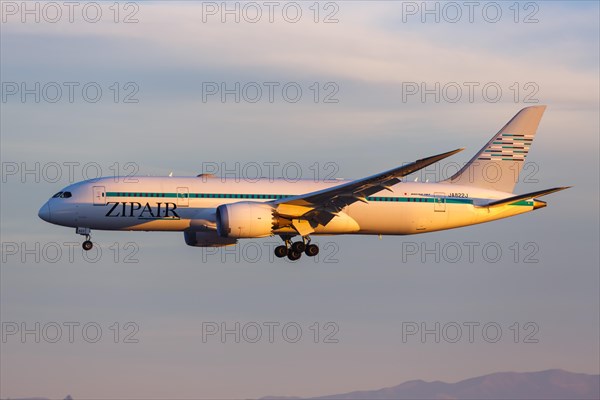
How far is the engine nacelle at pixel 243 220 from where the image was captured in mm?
66250

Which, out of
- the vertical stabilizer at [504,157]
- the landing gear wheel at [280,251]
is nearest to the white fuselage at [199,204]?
the landing gear wheel at [280,251]

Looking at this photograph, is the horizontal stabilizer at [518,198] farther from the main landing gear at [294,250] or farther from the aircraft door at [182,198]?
the aircraft door at [182,198]

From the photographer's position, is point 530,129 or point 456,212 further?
point 530,129

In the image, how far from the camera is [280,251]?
72.8m

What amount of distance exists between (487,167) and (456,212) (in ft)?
16.5

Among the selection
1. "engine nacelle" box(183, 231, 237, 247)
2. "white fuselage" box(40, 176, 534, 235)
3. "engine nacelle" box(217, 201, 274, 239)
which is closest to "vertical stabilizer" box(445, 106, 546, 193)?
"white fuselage" box(40, 176, 534, 235)

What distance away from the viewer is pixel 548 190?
232 ft

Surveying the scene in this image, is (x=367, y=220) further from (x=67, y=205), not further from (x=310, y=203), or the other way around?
(x=67, y=205)

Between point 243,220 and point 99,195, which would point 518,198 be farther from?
point 99,195

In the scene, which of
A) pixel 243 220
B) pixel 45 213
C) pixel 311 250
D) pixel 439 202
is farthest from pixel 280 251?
pixel 45 213

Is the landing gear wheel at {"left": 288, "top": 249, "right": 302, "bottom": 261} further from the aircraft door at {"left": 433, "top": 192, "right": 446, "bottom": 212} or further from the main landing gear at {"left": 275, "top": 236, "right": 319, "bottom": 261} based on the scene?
the aircraft door at {"left": 433, "top": 192, "right": 446, "bottom": 212}

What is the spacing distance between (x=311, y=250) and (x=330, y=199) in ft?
17.4

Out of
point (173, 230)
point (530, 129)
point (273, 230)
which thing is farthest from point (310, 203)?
point (530, 129)

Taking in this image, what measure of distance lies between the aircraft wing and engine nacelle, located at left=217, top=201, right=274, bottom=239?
5.31 ft
